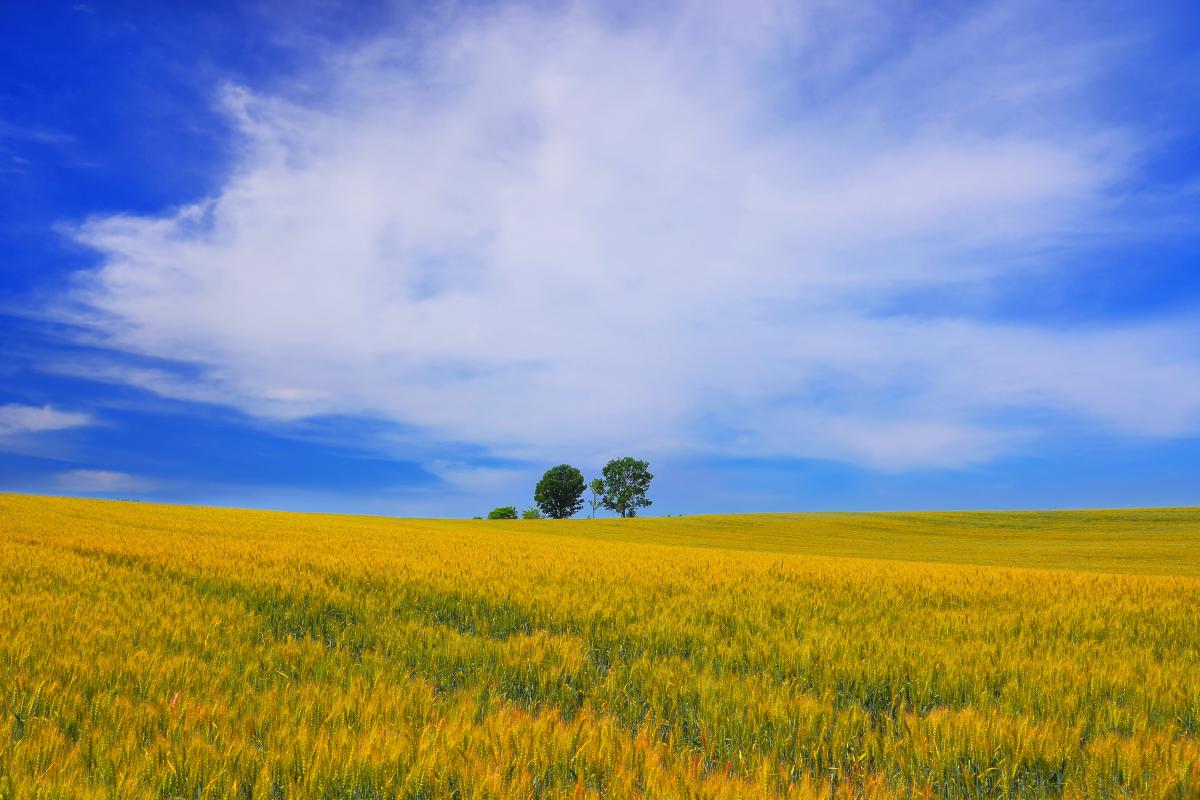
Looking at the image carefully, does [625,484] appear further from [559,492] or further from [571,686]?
[571,686]

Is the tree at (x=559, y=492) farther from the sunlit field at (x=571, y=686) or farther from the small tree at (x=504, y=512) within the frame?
the sunlit field at (x=571, y=686)

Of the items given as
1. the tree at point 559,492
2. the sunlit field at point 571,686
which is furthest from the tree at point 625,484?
the sunlit field at point 571,686

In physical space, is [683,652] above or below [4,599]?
below

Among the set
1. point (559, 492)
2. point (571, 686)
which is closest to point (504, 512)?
point (559, 492)

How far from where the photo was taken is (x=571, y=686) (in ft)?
15.4

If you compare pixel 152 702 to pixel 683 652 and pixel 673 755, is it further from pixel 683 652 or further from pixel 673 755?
pixel 683 652

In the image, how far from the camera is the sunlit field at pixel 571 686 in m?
2.79

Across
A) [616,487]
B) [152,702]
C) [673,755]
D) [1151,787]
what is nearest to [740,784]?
[673,755]

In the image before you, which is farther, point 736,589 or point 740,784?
point 736,589

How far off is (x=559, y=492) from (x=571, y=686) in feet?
316

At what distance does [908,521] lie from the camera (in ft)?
196

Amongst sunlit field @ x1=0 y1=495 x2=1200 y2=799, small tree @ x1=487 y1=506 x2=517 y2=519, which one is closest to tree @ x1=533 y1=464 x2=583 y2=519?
small tree @ x1=487 y1=506 x2=517 y2=519

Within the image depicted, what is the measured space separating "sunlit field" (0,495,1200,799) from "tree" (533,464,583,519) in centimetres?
8983

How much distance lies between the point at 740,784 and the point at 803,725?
1.30 metres
